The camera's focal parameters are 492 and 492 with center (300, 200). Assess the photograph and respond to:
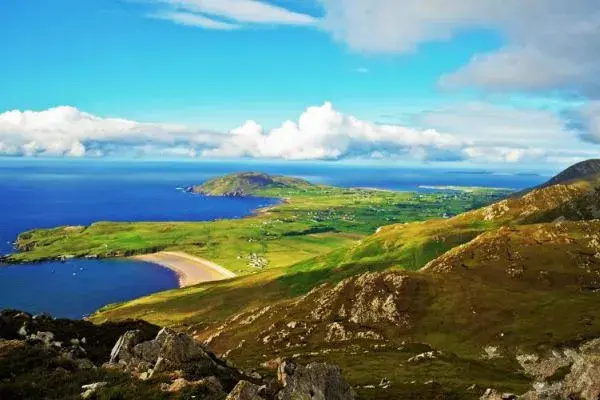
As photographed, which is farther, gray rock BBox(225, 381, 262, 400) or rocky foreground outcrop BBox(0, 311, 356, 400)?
rocky foreground outcrop BBox(0, 311, 356, 400)

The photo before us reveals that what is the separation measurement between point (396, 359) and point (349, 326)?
37588mm

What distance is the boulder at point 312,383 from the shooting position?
3775 cm

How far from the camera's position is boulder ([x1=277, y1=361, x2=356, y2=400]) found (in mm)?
37750

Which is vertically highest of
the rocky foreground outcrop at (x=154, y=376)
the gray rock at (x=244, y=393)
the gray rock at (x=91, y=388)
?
the gray rock at (x=244, y=393)

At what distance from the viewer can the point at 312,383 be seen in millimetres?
39625

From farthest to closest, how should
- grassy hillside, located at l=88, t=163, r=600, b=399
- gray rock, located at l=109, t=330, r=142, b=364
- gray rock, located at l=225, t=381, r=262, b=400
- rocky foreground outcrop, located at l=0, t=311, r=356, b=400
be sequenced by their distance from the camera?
grassy hillside, located at l=88, t=163, r=600, b=399, gray rock, located at l=109, t=330, r=142, b=364, rocky foreground outcrop, located at l=0, t=311, r=356, b=400, gray rock, located at l=225, t=381, r=262, b=400

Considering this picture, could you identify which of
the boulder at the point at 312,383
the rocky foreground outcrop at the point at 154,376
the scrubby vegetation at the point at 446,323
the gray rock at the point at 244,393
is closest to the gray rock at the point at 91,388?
the rocky foreground outcrop at the point at 154,376

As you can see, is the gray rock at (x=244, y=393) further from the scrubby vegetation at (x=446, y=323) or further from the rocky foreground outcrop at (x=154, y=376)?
the scrubby vegetation at (x=446, y=323)

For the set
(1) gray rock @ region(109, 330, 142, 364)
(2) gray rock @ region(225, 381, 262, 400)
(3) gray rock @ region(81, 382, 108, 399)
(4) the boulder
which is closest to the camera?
(2) gray rock @ region(225, 381, 262, 400)

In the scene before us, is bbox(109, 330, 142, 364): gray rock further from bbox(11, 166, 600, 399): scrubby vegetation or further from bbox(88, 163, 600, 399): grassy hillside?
bbox(88, 163, 600, 399): grassy hillside

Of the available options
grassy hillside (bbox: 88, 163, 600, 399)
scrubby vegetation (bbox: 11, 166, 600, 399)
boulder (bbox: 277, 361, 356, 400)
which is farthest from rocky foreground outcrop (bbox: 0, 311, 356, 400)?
scrubby vegetation (bbox: 11, 166, 600, 399)

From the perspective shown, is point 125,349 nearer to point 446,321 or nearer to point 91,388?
point 91,388

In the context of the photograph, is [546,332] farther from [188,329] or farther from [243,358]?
[188,329]

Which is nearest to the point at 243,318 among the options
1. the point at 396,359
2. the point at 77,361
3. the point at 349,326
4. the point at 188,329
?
the point at 188,329
